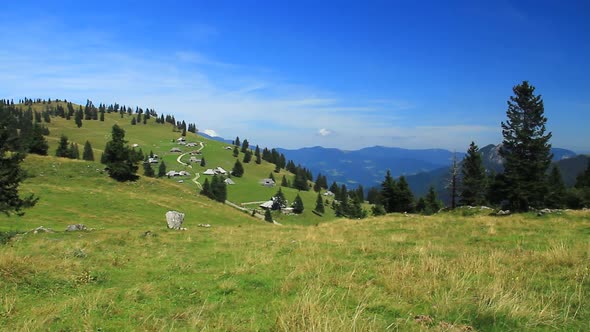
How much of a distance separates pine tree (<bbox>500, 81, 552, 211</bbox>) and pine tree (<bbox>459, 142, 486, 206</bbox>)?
1856cm

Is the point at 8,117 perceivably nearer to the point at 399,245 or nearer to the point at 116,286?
the point at 116,286

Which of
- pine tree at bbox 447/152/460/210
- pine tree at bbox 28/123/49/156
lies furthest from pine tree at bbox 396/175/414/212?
pine tree at bbox 28/123/49/156

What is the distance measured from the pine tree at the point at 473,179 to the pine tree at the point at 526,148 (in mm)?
18561

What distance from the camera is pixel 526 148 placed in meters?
43.6

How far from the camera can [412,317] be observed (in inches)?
252

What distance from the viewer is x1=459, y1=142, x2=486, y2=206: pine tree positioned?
6456 cm

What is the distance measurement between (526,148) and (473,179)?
2192cm

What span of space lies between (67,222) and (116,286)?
1225 inches

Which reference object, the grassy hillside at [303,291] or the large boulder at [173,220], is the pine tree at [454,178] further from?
the grassy hillside at [303,291]

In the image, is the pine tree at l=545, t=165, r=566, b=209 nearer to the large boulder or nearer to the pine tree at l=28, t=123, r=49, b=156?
the large boulder

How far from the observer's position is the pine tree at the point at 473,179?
64.6 meters

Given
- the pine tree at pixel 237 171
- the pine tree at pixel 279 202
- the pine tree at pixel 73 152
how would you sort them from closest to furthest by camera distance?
the pine tree at pixel 73 152, the pine tree at pixel 279 202, the pine tree at pixel 237 171

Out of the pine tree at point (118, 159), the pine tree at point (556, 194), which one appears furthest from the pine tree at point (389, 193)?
the pine tree at point (118, 159)

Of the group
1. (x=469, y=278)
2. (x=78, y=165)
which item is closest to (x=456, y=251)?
(x=469, y=278)
